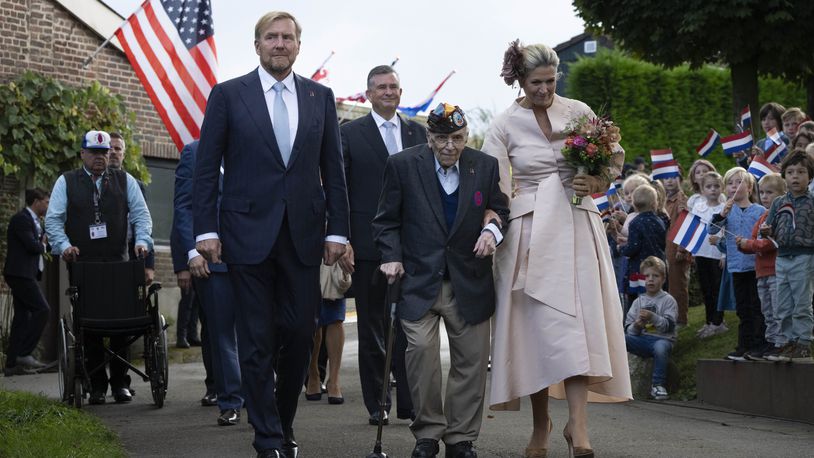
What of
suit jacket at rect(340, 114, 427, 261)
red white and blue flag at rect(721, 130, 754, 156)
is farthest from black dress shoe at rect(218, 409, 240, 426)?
red white and blue flag at rect(721, 130, 754, 156)

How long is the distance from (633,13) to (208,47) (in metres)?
9.04

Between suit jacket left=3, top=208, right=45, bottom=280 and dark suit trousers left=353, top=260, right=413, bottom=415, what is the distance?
7.39m

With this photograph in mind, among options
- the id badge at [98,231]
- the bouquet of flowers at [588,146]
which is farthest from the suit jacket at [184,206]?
the bouquet of flowers at [588,146]

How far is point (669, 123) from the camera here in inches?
1237

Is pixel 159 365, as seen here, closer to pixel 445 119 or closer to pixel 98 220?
pixel 98 220

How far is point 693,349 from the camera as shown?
12.6 meters

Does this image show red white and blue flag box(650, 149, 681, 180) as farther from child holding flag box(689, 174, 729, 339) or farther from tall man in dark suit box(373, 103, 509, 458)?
tall man in dark suit box(373, 103, 509, 458)

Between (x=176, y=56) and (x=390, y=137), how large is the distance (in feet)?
21.5

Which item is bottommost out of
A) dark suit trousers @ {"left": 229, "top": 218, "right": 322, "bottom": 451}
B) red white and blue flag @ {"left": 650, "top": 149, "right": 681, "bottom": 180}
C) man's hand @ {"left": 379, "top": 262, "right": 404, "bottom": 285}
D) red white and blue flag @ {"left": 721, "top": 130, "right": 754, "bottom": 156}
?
dark suit trousers @ {"left": 229, "top": 218, "right": 322, "bottom": 451}

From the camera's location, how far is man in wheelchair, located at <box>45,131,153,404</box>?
36.7 feet

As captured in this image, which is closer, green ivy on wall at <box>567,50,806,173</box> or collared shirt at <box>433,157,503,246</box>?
collared shirt at <box>433,157,503,246</box>

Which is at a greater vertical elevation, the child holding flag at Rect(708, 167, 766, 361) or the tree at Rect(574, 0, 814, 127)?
the tree at Rect(574, 0, 814, 127)

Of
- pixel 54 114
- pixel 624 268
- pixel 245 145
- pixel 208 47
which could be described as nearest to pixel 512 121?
pixel 245 145

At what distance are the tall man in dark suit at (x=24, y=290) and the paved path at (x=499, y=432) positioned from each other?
4.39 m
